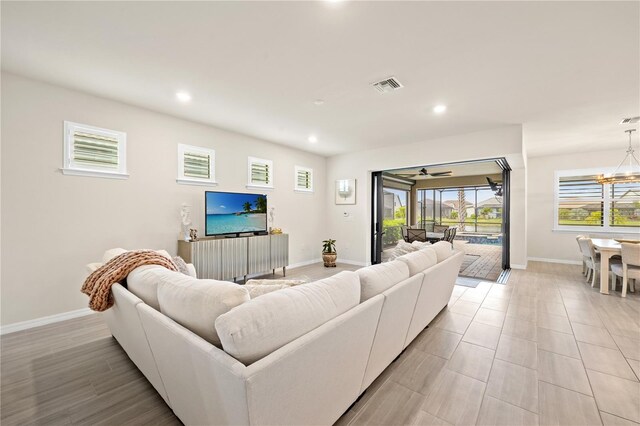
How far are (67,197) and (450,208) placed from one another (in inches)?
439

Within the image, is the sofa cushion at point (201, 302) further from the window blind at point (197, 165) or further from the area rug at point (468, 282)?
the area rug at point (468, 282)

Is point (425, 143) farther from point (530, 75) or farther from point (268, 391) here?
point (268, 391)

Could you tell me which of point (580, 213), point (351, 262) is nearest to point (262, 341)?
point (351, 262)

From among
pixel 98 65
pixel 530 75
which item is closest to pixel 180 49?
pixel 98 65

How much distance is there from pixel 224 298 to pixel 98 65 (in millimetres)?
2934

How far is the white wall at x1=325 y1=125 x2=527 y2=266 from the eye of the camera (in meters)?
4.50

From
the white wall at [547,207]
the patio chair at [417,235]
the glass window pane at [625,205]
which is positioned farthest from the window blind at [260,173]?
the glass window pane at [625,205]

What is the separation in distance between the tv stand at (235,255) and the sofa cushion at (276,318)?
3.00m

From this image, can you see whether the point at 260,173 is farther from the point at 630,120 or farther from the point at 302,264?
the point at 630,120

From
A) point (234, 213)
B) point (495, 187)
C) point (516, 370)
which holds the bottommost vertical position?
point (516, 370)

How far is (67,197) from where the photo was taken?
10.2 feet

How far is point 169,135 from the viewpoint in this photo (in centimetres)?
399

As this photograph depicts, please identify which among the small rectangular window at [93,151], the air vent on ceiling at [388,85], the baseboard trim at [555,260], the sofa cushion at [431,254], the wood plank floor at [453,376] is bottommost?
the wood plank floor at [453,376]

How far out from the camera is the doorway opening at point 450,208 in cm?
743
